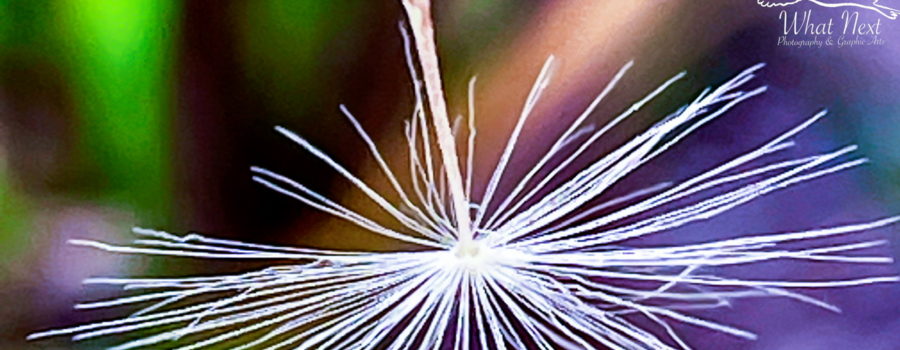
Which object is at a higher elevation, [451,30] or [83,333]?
[451,30]

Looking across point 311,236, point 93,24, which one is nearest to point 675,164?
point 311,236

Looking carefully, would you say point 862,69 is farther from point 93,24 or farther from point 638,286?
point 93,24

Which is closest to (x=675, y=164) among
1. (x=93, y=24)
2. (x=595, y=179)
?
(x=595, y=179)

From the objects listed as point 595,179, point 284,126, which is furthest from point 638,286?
point 284,126

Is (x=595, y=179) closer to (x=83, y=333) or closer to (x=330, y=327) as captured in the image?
(x=330, y=327)

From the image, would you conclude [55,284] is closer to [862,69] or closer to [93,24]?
[93,24]

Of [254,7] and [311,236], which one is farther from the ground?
[254,7]
